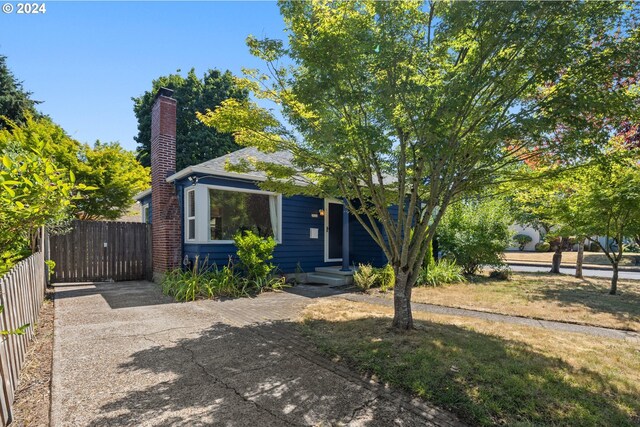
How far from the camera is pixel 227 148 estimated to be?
84.1 feet

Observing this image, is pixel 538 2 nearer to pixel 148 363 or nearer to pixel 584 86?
pixel 584 86

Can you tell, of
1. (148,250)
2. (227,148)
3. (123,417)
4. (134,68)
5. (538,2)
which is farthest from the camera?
(227,148)

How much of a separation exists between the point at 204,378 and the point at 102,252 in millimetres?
8145

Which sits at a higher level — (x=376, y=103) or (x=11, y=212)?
(x=376, y=103)

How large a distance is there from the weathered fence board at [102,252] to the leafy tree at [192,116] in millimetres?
15582

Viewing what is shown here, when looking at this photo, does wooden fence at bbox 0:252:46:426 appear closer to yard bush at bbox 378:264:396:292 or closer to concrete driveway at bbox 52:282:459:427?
concrete driveway at bbox 52:282:459:427

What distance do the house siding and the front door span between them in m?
0.24

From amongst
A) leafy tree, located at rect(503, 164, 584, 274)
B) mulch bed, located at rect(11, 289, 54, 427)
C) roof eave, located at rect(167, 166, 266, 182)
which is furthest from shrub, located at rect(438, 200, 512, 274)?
mulch bed, located at rect(11, 289, 54, 427)

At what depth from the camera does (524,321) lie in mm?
5598

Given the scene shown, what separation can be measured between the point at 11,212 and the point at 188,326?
296 centimetres

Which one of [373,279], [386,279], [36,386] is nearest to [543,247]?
[386,279]

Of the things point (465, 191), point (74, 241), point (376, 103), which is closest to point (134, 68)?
point (74, 241)

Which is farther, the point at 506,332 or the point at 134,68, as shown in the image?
the point at 134,68

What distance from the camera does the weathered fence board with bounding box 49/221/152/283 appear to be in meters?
9.12
